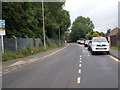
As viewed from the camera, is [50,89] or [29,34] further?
[29,34]

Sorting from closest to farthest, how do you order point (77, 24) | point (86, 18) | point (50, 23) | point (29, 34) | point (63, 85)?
point (63, 85) → point (29, 34) → point (50, 23) → point (77, 24) → point (86, 18)

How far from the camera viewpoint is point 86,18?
146 m

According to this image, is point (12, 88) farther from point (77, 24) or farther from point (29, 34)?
point (77, 24)

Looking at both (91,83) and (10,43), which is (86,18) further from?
(91,83)

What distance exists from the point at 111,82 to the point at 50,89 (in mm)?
2633

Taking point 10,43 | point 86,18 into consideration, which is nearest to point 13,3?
point 10,43

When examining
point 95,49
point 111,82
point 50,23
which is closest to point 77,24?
point 50,23

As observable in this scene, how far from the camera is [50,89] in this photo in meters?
7.08

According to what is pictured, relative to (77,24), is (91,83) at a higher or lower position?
lower

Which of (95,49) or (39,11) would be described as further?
(39,11)

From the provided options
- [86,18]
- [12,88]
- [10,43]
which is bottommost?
[12,88]

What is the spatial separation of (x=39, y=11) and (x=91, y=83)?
3830 cm

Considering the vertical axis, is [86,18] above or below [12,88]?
above

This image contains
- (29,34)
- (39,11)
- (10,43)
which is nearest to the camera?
(10,43)
